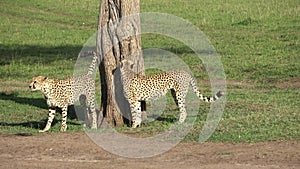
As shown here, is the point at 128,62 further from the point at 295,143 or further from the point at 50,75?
the point at 50,75

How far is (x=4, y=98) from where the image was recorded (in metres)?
17.2

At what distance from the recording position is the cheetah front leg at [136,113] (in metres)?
13.2

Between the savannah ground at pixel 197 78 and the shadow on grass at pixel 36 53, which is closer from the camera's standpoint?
the savannah ground at pixel 197 78

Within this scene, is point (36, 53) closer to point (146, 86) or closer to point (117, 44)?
point (117, 44)

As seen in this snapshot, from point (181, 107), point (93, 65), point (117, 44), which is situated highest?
point (117, 44)

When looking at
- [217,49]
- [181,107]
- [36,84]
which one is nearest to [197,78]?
[217,49]

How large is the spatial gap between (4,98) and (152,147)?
21.4ft

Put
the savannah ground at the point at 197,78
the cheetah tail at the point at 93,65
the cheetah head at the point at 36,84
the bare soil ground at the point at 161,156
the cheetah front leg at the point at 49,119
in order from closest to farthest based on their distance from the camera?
the bare soil ground at the point at 161,156 < the savannah ground at the point at 197,78 < the cheetah head at the point at 36,84 < the cheetah front leg at the point at 49,119 < the cheetah tail at the point at 93,65

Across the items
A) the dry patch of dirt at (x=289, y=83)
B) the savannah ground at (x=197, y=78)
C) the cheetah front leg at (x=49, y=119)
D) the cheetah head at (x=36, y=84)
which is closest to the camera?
the savannah ground at (x=197, y=78)

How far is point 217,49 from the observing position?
22859 mm

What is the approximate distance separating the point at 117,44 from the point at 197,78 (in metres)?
5.81

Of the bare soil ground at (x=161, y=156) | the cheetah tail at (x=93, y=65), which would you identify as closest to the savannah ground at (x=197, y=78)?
the bare soil ground at (x=161, y=156)

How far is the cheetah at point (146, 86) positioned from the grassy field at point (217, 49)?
367 millimetres

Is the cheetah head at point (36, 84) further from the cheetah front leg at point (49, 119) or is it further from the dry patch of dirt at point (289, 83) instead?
the dry patch of dirt at point (289, 83)
